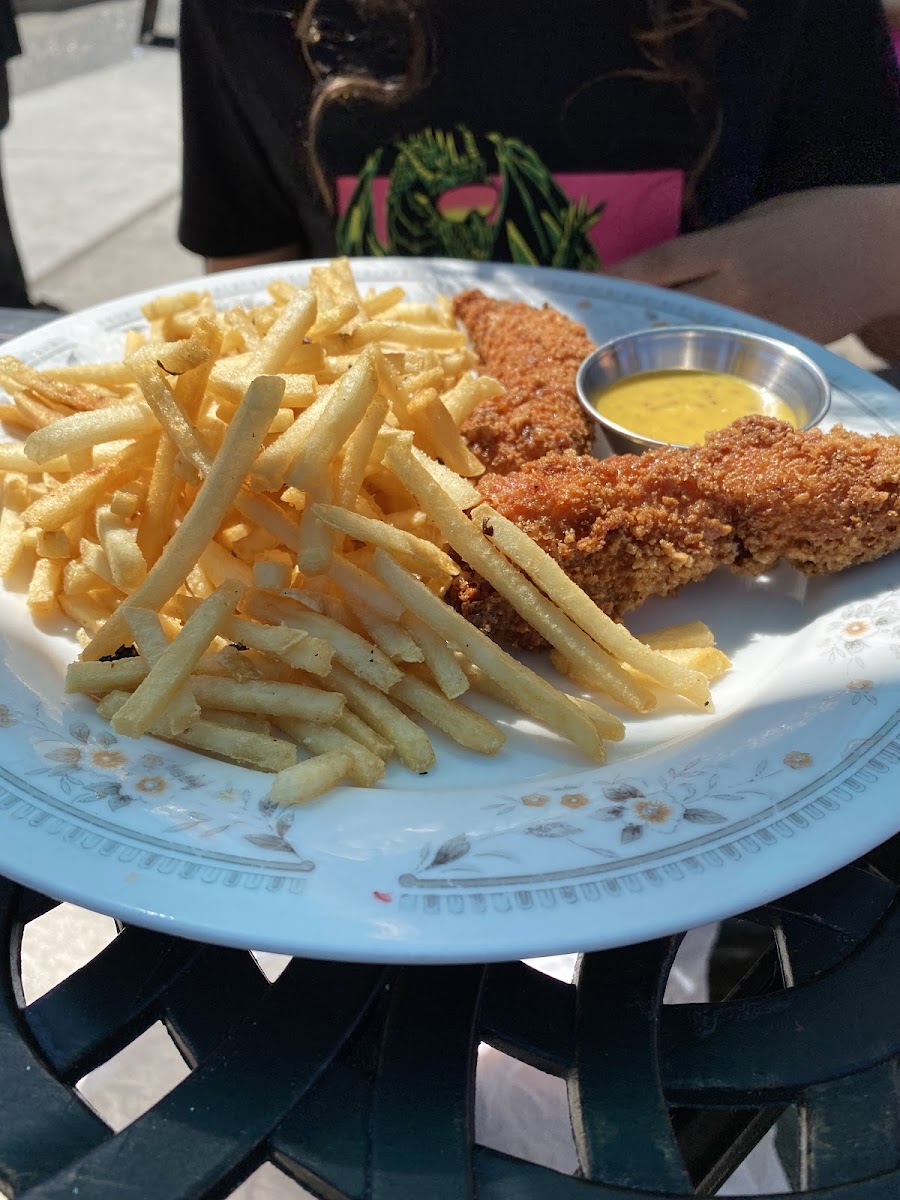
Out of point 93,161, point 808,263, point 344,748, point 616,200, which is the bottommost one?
point 93,161

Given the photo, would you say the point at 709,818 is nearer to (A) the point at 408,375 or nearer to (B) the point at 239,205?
(A) the point at 408,375

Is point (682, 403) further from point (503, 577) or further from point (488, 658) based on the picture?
point (488, 658)

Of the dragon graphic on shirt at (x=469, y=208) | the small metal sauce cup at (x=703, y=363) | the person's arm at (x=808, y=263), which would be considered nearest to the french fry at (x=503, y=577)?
the small metal sauce cup at (x=703, y=363)

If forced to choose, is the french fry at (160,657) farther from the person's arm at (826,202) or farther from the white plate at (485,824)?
the person's arm at (826,202)

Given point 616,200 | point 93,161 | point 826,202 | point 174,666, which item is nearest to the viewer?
point 174,666

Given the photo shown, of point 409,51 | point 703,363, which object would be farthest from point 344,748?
point 409,51

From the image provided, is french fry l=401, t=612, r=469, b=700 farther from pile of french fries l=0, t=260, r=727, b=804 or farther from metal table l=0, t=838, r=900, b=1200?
metal table l=0, t=838, r=900, b=1200

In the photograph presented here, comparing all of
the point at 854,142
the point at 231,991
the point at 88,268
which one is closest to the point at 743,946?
the point at 231,991

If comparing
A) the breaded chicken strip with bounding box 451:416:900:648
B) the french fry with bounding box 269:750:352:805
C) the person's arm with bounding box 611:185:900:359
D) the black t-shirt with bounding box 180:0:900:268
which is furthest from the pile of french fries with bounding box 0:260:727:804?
the black t-shirt with bounding box 180:0:900:268
